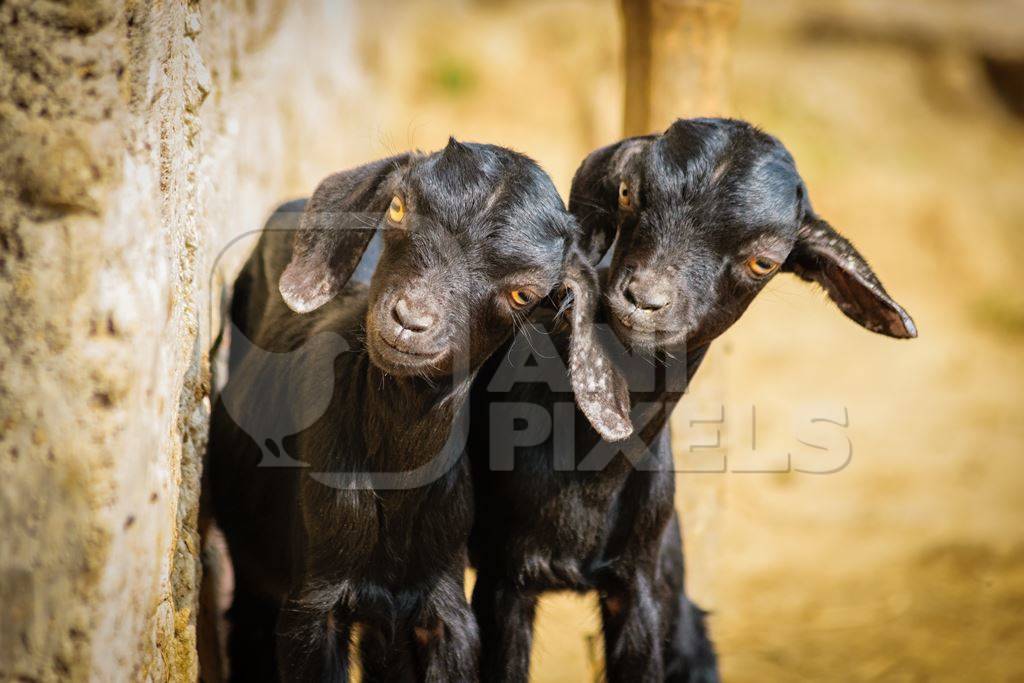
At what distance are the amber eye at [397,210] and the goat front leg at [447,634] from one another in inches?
38.9

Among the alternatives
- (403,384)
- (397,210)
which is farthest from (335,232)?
(403,384)

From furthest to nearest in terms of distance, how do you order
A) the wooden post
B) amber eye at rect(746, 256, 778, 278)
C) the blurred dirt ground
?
the blurred dirt ground, the wooden post, amber eye at rect(746, 256, 778, 278)

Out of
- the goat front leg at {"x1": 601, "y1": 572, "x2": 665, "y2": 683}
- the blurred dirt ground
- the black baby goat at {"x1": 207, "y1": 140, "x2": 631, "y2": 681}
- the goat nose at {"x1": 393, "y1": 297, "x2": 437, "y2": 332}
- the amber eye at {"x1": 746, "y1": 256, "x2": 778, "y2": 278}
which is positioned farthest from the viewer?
the blurred dirt ground

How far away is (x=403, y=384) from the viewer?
9.99 ft

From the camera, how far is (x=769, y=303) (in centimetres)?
929

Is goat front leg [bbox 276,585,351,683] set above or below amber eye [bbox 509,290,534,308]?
below

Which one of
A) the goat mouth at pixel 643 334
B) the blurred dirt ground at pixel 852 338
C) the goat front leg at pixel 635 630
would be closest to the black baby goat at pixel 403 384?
the goat mouth at pixel 643 334

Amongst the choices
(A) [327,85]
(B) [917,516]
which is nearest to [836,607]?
(B) [917,516]

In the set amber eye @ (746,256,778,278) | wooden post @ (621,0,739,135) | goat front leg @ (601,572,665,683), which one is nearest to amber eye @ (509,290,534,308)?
amber eye @ (746,256,778,278)

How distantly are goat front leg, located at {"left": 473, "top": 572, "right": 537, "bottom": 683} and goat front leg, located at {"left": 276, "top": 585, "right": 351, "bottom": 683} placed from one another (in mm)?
536

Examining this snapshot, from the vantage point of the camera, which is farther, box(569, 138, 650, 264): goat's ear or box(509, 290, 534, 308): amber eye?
box(569, 138, 650, 264): goat's ear

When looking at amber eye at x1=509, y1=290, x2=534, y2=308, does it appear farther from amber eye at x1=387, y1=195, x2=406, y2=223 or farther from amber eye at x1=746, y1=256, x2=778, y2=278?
amber eye at x1=746, y1=256, x2=778, y2=278

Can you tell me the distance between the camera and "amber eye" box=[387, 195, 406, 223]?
298 centimetres

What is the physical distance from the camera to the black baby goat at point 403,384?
2912mm
